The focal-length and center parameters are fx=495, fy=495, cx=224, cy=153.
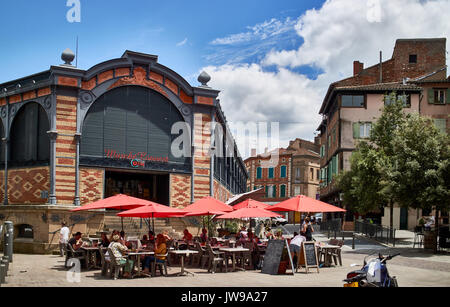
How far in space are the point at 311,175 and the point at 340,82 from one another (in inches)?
1165

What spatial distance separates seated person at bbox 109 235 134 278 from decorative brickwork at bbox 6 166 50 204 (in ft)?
35.5

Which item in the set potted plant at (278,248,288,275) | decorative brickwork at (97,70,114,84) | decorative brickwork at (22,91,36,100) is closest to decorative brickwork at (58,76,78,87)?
decorative brickwork at (97,70,114,84)

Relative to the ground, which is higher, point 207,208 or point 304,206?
point 304,206

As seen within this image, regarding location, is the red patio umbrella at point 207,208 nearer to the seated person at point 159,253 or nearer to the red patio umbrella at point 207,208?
the red patio umbrella at point 207,208

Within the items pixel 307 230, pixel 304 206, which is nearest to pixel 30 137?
pixel 307 230

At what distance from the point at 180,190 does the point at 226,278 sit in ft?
41.0

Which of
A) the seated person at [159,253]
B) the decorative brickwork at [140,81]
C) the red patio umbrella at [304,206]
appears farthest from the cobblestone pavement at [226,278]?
the decorative brickwork at [140,81]

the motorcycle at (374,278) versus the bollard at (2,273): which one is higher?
the motorcycle at (374,278)

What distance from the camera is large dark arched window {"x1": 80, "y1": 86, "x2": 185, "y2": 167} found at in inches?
910

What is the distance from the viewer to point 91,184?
900 inches

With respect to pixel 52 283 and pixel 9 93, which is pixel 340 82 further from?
pixel 52 283

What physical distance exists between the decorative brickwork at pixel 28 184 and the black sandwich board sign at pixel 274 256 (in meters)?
12.3

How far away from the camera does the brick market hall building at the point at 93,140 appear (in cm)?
2208

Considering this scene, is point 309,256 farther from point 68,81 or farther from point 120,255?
point 68,81
